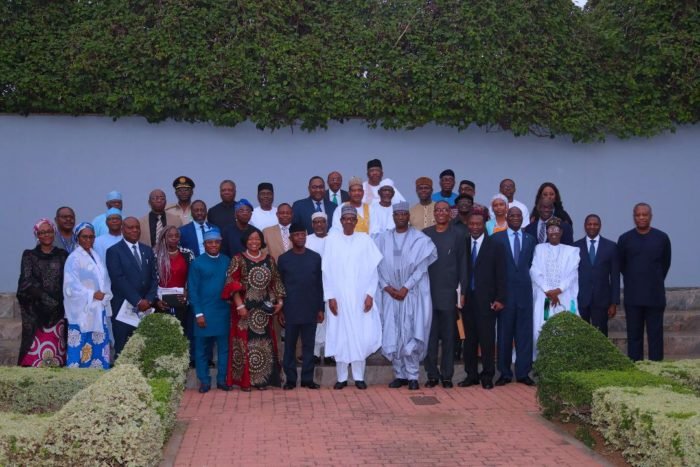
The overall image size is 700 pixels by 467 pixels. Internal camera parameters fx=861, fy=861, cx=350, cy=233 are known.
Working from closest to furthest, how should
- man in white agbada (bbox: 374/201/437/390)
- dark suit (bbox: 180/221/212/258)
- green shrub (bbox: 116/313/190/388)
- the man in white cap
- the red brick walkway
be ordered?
the red brick walkway, green shrub (bbox: 116/313/190/388), man in white agbada (bbox: 374/201/437/390), dark suit (bbox: 180/221/212/258), the man in white cap

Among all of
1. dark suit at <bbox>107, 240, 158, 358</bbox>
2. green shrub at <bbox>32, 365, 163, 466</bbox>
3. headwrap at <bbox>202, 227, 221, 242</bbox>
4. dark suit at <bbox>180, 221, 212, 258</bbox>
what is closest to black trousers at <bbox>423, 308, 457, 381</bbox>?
headwrap at <bbox>202, 227, 221, 242</bbox>

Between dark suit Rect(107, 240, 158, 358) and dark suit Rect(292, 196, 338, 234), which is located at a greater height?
dark suit Rect(292, 196, 338, 234)

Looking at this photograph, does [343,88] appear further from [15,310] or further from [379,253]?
[15,310]

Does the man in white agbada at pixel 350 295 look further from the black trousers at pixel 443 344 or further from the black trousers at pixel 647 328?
the black trousers at pixel 647 328

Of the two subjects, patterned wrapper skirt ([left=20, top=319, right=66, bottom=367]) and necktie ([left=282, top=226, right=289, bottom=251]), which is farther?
necktie ([left=282, top=226, right=289, bottom=251])

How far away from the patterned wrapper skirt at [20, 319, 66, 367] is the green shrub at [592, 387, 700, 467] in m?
5.70

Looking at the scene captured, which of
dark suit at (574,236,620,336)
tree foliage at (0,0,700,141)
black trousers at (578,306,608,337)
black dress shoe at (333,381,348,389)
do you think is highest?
tree foliage at (0,0,700,141)

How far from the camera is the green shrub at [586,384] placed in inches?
295

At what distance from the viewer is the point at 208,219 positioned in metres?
10.7

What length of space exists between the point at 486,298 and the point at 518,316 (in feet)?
1.67

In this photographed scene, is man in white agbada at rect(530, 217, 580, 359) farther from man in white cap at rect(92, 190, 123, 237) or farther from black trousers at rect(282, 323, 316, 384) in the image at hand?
man in white cap at rect(92, 190, 123, 237)

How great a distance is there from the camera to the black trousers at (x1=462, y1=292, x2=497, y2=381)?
991cm

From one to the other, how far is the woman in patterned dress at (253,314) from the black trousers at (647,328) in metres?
4.25

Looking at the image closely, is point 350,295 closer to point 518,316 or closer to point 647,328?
point 518,316
